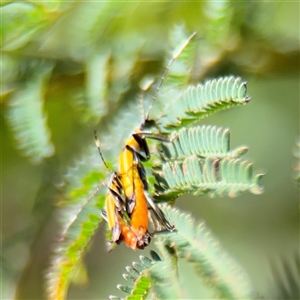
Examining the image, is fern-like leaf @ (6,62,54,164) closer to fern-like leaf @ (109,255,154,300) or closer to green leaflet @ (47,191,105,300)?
green leaflet @ (47,191,105,300)

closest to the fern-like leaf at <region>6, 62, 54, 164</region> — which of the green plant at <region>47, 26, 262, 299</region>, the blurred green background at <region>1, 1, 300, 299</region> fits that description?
the blurred green background at <region>1, 1, 300, 299</region>

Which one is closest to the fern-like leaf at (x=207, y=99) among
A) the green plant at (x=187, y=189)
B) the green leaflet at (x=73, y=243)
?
the green plant at (x=187, y=189)

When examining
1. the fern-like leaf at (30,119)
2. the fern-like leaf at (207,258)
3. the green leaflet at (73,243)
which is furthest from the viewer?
the fern-like leaf at (30,119)

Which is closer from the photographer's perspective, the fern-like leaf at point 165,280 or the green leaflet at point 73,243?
the fern-like leaf at point 165,280

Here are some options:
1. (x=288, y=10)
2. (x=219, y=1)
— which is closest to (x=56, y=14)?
(x=219, y=1)

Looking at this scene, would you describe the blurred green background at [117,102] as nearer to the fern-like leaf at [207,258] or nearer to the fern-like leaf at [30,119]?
the fern-like leaf at [30,119]

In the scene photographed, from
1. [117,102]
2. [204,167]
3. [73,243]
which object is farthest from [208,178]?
[117,102]
